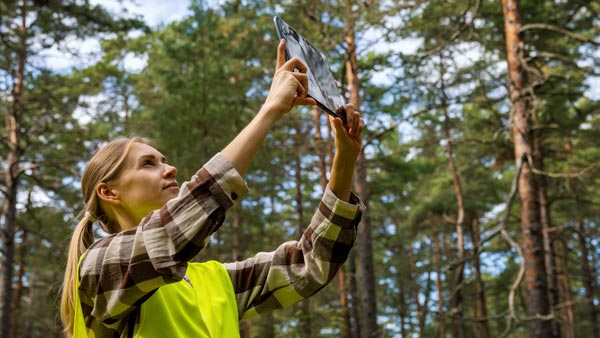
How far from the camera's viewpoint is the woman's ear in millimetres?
1825

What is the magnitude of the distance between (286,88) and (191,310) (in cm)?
72

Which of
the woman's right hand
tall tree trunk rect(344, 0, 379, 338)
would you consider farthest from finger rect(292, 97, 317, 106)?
tall tree trunk rect(344, 0, 379, 338)

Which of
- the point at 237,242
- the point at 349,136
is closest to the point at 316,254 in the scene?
the point at 349,136

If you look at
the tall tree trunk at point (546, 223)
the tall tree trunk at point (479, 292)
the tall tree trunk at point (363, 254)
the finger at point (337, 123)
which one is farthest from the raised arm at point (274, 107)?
the tall tree trunk at point (479, 292)

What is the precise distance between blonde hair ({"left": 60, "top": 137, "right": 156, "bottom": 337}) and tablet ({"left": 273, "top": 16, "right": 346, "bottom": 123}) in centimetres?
61

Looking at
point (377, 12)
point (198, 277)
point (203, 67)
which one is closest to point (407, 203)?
point (203, 67)

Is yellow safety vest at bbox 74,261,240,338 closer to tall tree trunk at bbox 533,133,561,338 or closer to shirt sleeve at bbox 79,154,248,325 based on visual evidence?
shirt sleeve at bbox 79,154,248,325

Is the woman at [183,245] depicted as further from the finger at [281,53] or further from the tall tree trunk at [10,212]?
the tall tree trunk at [10,212]

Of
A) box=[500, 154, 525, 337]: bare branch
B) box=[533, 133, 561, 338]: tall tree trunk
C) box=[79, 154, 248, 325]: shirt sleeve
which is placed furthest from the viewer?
box=[533, 133, 561, 338]: tall tree trunk

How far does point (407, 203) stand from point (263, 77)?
1389cm

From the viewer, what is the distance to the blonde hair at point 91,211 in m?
1.79

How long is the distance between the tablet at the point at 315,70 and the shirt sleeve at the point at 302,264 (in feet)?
1.08

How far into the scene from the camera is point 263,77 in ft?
55.1

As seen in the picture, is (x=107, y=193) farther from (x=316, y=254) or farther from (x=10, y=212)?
(x=10, y=212)
